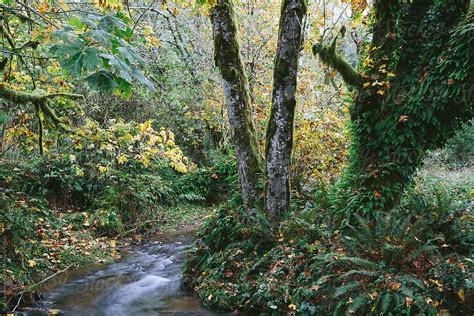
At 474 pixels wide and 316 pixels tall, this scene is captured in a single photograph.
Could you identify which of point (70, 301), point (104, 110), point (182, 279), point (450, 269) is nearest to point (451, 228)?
point (450, 269)

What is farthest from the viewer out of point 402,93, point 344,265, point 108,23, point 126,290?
point 126,290

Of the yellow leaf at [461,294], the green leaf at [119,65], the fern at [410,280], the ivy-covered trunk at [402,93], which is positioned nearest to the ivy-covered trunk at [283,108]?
the ivy-covered trunk at [402,93]

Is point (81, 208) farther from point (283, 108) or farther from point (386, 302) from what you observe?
point (386, 302)

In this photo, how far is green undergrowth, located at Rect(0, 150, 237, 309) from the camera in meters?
6.33

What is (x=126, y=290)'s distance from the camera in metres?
6.96

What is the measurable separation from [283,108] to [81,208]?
7.96 m

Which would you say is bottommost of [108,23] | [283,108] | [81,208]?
[81,208]

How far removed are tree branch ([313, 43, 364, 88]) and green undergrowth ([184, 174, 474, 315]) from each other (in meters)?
2.41

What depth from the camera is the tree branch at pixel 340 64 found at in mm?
7059

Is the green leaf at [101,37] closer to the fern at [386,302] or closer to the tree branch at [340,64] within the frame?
the fern at [386,302]

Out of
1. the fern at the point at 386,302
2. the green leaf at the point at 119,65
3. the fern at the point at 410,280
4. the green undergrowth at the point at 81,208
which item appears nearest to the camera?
the green leaf at the point at 119,65

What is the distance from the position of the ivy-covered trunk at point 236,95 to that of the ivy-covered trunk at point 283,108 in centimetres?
69

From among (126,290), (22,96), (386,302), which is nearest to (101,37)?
(22,96)

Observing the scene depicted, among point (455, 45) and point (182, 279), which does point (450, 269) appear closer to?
point (455, 45)
